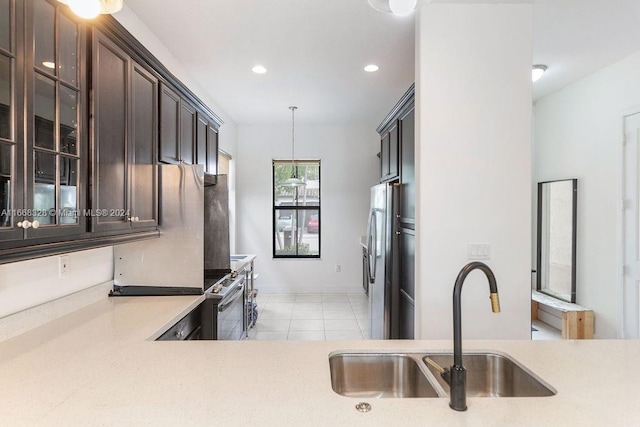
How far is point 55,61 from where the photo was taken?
4.93 ft

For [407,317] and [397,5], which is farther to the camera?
[407,317]

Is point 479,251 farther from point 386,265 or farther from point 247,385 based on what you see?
point 247,385

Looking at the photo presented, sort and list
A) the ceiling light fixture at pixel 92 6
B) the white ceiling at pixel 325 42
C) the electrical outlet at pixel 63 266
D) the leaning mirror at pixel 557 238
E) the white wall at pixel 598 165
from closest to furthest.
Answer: the ceiling light fixture at pixel 92 6
the electrical outlet at pixel 63 266
the white ceiling at pixel 325 42
the white wall at pixel 598 165
the leaning mirror at pixel 557 238

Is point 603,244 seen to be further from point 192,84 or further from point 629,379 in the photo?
point 192,84

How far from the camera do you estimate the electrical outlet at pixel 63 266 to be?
6.37 ft

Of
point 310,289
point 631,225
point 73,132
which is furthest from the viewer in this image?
point 310,289

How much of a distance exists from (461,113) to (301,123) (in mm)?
3787

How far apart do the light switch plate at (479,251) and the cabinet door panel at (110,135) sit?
205 cm

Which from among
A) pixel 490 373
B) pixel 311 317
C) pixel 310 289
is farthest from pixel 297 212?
pixel 490 373

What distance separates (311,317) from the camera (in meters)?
4.71

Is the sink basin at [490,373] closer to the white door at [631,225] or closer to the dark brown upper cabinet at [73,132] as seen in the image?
the dark brown upper cabinet at [73,132]

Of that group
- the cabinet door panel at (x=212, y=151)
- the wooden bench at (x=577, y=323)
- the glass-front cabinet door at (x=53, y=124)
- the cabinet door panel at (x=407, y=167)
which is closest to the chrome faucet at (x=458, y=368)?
the glass-front cabinet door at (x=53, y=124)

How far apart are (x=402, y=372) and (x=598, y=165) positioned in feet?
11.3

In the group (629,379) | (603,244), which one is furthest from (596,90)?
(629,379)
